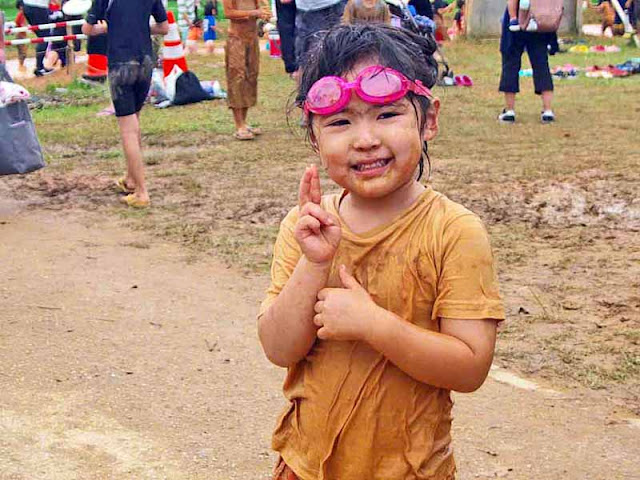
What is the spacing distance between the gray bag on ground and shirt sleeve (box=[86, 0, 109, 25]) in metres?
0.73

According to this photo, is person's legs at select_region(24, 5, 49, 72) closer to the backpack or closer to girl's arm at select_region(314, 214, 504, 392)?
the backpack

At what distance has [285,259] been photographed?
7.34ft

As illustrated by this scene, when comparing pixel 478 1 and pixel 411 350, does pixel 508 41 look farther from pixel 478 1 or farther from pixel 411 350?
pixel 478 1

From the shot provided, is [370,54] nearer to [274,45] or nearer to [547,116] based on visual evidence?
[547,116]

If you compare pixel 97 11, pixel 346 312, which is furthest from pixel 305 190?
pixel 97 11

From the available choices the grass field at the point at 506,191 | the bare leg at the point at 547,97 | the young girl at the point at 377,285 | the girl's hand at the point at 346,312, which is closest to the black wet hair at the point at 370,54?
the young girl at the point at 377,285

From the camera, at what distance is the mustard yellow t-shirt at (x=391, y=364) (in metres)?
2.09

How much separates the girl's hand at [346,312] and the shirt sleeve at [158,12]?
5.56 m

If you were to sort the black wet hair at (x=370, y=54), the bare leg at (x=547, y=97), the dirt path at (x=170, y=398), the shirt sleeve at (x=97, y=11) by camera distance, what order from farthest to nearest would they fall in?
the bare leg at (x=547, y=97)
the shirt sleeve at (x=97, y=11)
the dirt path at (x=170, y=398)
the black wet hair at (x=370, y=54)

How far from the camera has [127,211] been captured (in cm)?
717

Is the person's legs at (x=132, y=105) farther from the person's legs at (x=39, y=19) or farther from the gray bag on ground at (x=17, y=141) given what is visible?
the person's legs at (x=39, y=19)

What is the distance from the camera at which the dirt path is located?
3580 mm

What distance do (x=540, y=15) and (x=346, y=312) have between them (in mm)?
7946

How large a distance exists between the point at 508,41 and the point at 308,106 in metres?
8.13
